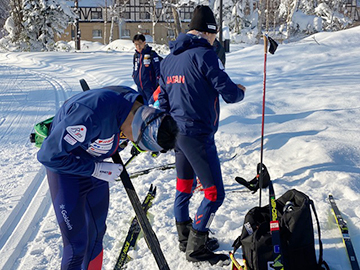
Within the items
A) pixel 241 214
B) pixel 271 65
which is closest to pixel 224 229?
pixel 241 214

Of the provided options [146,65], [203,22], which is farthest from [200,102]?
[146,65]

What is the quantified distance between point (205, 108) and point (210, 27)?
2.49ft

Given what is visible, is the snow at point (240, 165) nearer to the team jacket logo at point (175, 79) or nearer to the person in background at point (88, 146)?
the person in background at point (88, 146)

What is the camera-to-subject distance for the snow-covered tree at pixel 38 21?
1183 inches

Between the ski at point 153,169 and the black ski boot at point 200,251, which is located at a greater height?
the black ski boot at point 200,251

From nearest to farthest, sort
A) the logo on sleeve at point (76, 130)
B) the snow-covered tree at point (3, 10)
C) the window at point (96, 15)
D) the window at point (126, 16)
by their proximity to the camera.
→ the logo on sleeve at point (76, 130) < the window at point (126, 16) < the window at point (96, 15) < the snow-covered tree at point (3, 10)

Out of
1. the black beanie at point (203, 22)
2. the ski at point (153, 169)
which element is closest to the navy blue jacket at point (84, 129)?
the black beanie at point (203, 22)

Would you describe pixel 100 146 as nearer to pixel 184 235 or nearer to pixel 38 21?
pixel 184 235

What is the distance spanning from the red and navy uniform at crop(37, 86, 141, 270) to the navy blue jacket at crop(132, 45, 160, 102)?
468 cm

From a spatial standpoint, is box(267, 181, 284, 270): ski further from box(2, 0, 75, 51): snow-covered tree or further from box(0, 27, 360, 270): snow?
box(2, 0, 75, 51): snow-covered tree

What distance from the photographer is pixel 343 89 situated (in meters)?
9.88

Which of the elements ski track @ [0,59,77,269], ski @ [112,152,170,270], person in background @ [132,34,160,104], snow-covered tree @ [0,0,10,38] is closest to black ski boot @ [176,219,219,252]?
ski @ [112,152,170,270]

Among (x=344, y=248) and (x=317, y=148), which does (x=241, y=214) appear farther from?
(x=317, y=148)

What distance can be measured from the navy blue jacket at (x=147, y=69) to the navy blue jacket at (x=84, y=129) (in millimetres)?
4853
